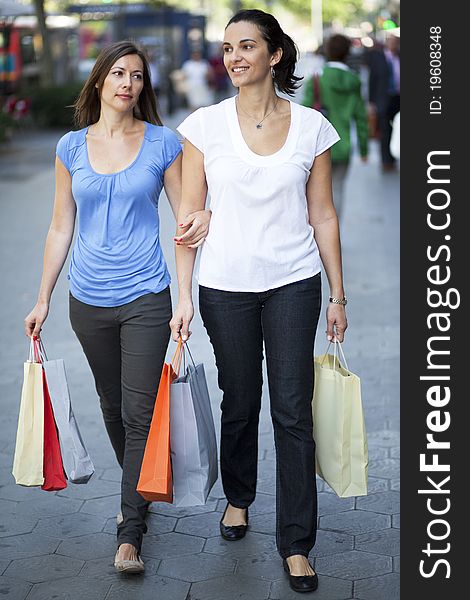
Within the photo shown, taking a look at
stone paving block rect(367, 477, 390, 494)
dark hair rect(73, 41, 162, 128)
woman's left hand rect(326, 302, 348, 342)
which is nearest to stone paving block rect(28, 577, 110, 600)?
woman's left hand rect(326, 302, 348, 342)

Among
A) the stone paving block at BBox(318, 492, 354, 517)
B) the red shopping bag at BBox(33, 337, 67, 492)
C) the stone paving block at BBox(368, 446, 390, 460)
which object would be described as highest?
the red shopping bag at BBox(33, 337, 67, 492)

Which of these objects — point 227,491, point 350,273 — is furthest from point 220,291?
point 350,273

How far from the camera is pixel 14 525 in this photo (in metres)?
4.73

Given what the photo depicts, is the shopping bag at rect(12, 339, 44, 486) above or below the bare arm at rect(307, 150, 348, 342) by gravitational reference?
below

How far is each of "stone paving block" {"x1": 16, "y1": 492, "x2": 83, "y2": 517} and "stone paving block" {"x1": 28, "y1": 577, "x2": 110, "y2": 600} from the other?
699 millimetres

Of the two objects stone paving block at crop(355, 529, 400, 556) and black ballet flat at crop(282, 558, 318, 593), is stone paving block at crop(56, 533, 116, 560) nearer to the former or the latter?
black ballet flat at crop(282, 558, 318, 593)

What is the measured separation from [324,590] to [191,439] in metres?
0.71

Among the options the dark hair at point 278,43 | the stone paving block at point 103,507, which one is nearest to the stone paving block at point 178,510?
the stone paving block at point 103,507

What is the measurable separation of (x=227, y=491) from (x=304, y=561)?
20.5 inches

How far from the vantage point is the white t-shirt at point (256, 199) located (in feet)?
12.5

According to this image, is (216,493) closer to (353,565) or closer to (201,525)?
(201,525)

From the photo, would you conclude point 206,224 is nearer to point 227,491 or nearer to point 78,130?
point 78,130

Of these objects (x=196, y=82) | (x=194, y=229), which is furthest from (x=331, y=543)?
(x=196, y=82)

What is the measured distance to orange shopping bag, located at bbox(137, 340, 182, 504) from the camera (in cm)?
396
